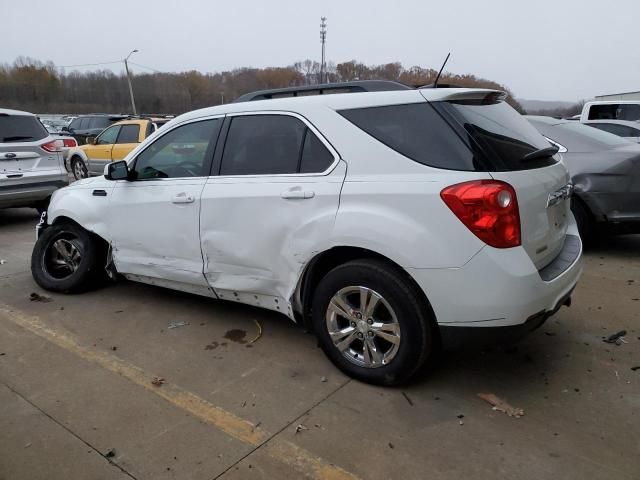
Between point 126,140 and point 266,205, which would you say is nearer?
point 266,205

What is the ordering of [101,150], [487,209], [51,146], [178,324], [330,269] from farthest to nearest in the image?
[101,150] < [51,146] < [178,324] < [330,269] < [487,209]

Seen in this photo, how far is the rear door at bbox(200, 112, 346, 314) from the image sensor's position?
304 cm

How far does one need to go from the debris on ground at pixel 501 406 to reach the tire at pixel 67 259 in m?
3.57

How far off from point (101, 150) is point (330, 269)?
11.3 metres

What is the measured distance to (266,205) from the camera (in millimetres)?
3236

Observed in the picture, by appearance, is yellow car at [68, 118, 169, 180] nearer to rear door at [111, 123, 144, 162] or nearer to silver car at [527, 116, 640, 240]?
rear door at [111, 123, 144, 162]

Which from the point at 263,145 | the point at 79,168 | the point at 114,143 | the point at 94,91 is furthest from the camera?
the point at 94,91

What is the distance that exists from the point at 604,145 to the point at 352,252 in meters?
4.23

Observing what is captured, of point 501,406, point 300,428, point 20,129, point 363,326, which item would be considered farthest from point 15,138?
point 501,406

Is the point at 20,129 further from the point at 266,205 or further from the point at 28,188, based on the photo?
the point at 266,205

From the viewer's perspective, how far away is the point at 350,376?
10.2ft

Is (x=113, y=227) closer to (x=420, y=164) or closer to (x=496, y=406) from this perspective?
(x=420, y=164)

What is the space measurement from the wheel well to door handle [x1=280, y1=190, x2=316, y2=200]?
0.36 m

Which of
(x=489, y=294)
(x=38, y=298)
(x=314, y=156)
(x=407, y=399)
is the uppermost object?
(x=314, y=156)
